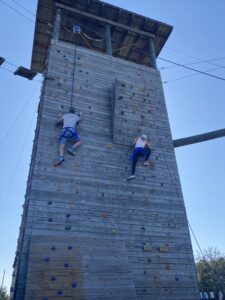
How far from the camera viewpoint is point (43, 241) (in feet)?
22.2

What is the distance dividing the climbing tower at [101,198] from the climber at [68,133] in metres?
0.26

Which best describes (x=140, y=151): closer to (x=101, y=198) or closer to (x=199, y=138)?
(x=101, y=198)

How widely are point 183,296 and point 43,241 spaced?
13.2 ft

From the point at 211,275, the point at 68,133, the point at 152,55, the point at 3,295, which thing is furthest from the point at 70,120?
the point at 3,295

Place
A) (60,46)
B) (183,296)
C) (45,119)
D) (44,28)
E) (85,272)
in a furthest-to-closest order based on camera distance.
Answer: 1. (44,28)
2. (60,46)
3. (45,119)
4. (183,296)
5. (85,272)

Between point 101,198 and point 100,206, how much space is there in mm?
272

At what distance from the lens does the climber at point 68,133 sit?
8547 mm

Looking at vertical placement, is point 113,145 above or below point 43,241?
above

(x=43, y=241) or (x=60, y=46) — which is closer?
(x=43, y=241)

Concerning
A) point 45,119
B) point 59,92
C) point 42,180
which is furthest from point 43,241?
point 59,92

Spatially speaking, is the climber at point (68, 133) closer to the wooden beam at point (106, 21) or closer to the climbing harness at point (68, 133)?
the climbing harness at point (68, 133)

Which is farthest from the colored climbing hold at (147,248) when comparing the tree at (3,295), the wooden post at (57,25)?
the tree at (3,295)

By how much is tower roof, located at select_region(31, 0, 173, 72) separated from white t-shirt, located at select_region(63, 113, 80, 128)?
646 centimetres

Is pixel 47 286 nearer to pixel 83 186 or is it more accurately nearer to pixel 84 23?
pixel 83 186
